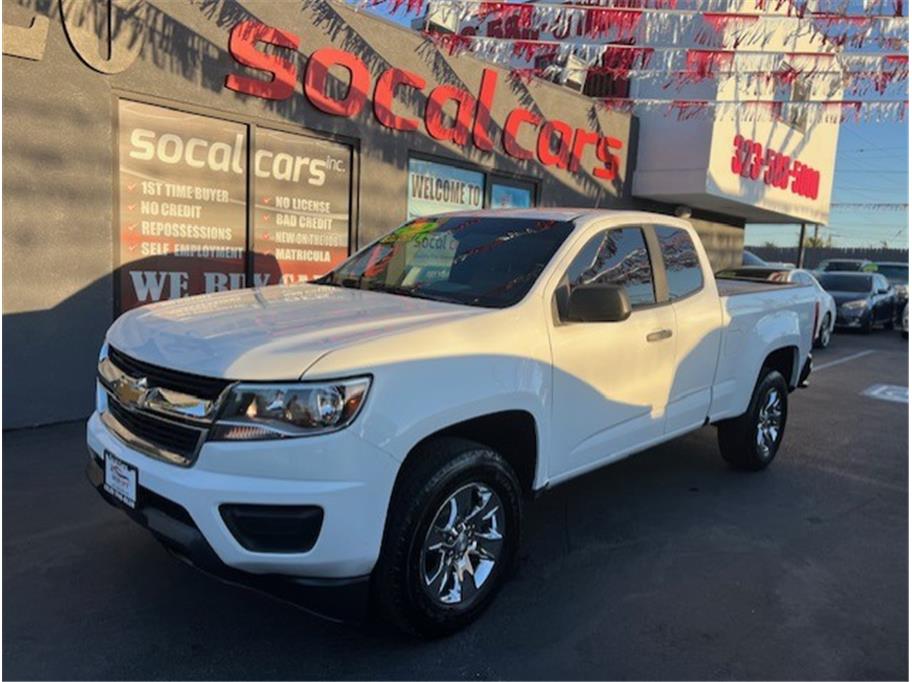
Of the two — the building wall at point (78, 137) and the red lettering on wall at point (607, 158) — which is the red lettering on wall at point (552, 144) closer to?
the red lettering on wall at point (607, 158)

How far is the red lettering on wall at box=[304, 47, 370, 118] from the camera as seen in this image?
7527 mm

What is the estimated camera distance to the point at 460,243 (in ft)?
13.5

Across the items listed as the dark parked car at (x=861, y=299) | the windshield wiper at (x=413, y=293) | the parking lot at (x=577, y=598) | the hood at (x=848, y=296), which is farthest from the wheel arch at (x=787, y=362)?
the hood at (x=848, y=296)

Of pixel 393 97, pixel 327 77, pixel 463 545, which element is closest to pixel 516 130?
pixel 393 97

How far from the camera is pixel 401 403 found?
2730mm

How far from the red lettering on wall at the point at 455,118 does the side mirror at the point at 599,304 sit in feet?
20.0

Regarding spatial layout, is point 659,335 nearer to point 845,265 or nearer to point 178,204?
point 178,204

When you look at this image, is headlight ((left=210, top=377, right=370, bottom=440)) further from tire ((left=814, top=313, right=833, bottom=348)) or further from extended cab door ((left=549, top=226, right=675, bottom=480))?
tire ((left=814, top=313, right=833, bottom=348))

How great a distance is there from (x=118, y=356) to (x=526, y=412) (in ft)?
5.99

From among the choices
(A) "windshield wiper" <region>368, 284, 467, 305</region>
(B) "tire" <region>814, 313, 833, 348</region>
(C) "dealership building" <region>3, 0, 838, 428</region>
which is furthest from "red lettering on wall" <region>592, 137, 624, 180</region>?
(A) "windshield wiper" <region>368, 284, 467, 305</region>

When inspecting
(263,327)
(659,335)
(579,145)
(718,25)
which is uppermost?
(718,25)

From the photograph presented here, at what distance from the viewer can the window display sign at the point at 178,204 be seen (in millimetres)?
6422

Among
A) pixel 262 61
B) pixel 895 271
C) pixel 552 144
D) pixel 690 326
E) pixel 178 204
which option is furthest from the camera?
pixel 895 271

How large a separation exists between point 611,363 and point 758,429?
7.58 feet
